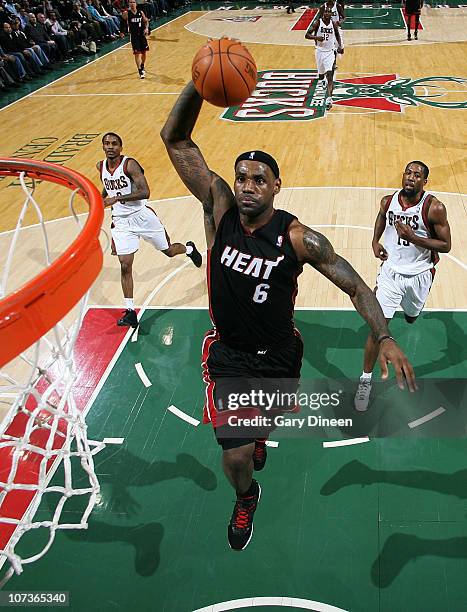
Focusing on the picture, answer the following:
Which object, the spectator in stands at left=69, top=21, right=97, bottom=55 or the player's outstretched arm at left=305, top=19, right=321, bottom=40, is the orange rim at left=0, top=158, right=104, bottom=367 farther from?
the spectator in stands at left=69, top=21, right=97, bottom=55

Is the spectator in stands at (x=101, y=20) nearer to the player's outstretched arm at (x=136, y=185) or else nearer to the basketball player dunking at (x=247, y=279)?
the player's outstretched arm at (x=136, y=185)

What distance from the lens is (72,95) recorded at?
1481cm

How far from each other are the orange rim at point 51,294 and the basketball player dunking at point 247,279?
77 cm

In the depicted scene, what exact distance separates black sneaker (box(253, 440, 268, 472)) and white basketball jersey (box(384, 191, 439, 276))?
71.2 inches

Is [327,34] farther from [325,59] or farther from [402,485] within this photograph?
[402,485]

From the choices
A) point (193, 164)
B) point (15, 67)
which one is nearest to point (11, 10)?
point (15, 67)

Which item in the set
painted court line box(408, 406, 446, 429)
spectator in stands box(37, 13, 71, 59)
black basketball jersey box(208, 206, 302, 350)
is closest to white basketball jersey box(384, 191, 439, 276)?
painted court line box(408, 406, 446, 429)

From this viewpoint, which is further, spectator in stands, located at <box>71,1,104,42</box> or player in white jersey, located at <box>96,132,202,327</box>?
spectator in stands, located at <box>71,1,104,42</box>

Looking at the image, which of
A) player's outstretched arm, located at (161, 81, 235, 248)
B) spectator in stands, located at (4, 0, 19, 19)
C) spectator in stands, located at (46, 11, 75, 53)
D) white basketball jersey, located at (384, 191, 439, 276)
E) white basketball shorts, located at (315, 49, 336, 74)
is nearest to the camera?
player's outstretched arm, located at (161, 81, 235, 248)

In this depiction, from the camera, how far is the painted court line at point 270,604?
3.61 metres

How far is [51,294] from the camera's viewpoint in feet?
8.59

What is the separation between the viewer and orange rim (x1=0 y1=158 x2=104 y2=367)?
2.44 m

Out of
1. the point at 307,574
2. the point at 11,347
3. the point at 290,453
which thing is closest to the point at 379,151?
the point at 290,453

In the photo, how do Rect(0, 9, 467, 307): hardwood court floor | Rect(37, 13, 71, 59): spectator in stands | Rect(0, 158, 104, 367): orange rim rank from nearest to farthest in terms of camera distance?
Rect(0, 158, 104, 367): orange rim → Rect(0, 9, 467, 307): hardwood court floor → Rect(37, 13, 71, 59): spectator in stands
